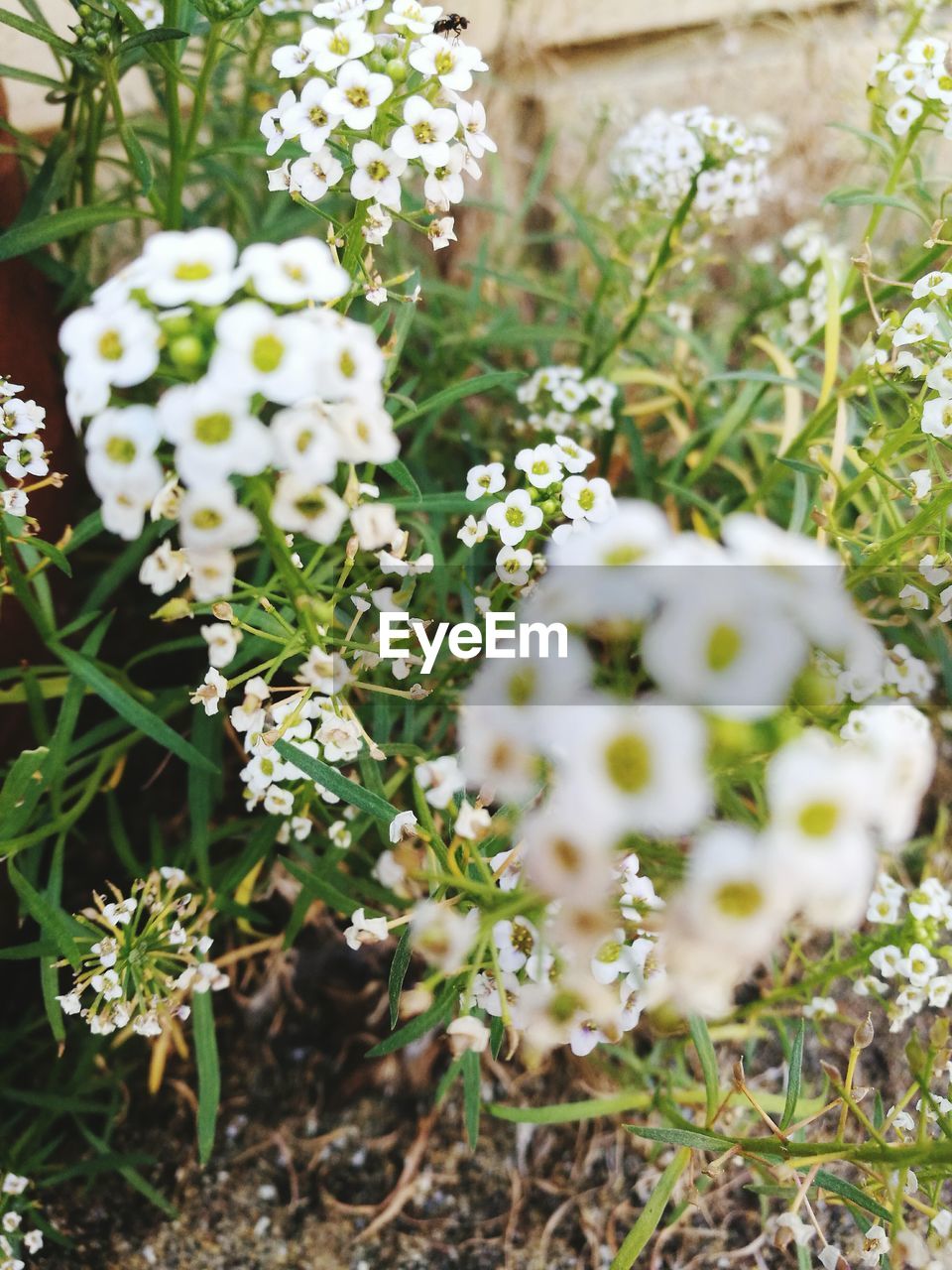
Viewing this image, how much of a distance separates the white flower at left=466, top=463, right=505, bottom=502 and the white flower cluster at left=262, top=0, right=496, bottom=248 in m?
0.40

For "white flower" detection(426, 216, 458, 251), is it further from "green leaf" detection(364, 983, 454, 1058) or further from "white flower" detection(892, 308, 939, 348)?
"green leaf" detection(364, 983, 454, 1058)

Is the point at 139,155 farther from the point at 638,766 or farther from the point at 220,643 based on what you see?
the point at 638,766

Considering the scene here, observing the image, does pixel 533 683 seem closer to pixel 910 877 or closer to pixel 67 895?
pixel 67 895

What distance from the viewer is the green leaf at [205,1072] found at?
147cm

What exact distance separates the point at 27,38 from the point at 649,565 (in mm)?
1914

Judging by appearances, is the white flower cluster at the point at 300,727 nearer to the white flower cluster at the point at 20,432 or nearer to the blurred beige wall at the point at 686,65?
the white flower cluster at the point at 20,432

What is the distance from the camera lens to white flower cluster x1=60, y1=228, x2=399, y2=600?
2.51 ft

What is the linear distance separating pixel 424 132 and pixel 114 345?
60 cm

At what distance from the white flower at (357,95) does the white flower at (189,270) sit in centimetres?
41

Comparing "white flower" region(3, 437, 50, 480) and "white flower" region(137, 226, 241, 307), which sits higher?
"white flower" region(137, 226, 241, 307)

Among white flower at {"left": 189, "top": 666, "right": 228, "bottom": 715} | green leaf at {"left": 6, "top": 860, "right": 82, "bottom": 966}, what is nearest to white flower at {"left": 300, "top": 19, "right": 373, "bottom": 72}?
white flower at {"left": 189, "top": 666, "right": 228, "bottom": 715}

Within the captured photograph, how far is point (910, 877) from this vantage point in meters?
2.41

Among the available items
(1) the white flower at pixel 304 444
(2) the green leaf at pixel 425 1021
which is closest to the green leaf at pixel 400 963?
(2) the green leaf at pixel 425 1021

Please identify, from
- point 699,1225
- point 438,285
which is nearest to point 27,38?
point 438,285
